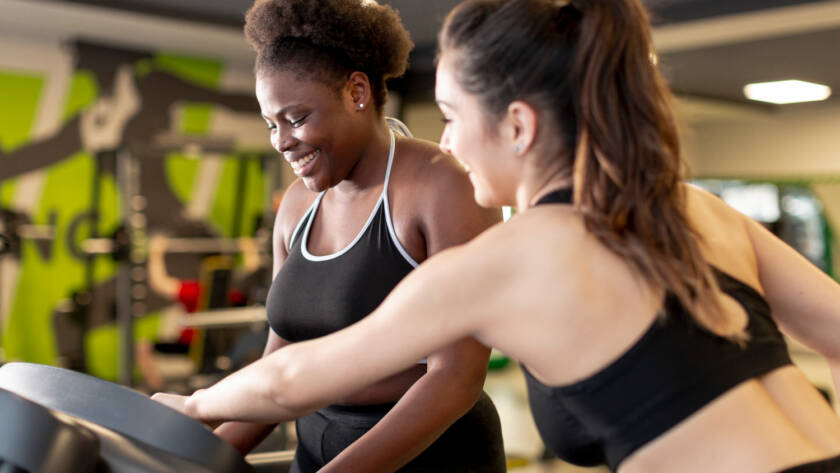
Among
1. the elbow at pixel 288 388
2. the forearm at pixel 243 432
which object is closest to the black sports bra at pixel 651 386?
the elbow at pixel 288 388

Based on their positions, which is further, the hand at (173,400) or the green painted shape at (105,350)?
the green painted shape at (105,350)

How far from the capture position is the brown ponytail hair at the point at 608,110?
79 cm

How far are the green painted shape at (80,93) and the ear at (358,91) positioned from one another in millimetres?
5857

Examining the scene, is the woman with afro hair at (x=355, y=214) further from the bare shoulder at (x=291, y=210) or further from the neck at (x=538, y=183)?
the neck at (x=538, y=183)

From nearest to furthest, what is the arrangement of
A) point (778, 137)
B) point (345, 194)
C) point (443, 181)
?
point (443, 181), point (345, 194), point (778, 137)

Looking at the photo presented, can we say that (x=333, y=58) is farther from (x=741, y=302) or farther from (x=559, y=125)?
(x=741, y=302)

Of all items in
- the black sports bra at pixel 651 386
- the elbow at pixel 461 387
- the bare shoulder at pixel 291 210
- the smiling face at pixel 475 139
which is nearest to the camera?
the black sports bra at pixel 651 386

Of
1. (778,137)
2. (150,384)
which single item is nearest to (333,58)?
(150,384)

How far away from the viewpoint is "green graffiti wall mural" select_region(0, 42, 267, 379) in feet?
20.5

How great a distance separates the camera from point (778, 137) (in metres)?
10.7

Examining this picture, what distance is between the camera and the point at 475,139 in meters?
0.87

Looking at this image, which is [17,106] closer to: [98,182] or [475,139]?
[98,182]

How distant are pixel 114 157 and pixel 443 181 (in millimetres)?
5957

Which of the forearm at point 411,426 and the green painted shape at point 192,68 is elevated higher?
the green painted shape at point 192,68
